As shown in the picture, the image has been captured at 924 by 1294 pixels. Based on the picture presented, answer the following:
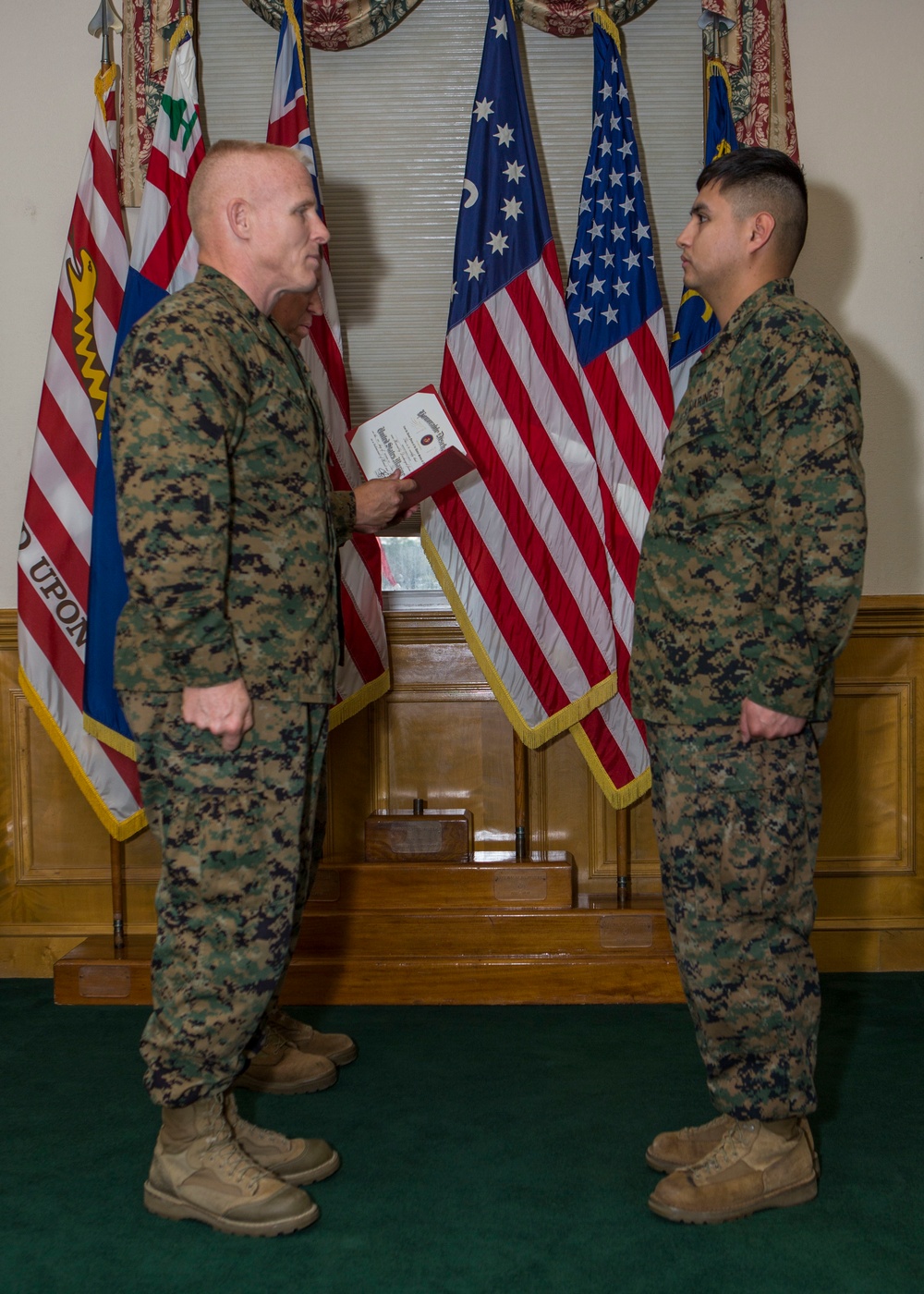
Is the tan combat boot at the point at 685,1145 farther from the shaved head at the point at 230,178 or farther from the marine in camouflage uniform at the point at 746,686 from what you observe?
the shaved head at the point at 230,178

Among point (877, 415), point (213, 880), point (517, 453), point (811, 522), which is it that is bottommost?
point (213, 880)

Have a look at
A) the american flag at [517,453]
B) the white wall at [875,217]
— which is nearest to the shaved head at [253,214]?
the american flag at [517,453]

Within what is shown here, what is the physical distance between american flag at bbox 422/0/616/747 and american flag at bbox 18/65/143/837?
2.93ft

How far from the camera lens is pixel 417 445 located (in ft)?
7.44

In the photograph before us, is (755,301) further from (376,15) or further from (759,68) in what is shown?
(376,15)

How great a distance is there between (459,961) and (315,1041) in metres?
0.51

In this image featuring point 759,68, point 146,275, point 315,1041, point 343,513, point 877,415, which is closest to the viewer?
point 343,513

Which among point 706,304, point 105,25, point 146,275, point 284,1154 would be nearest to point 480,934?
point 284,1154

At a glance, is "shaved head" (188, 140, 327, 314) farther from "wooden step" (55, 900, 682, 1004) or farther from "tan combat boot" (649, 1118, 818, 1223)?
"wooden step" (55, 900, 682, 1004)

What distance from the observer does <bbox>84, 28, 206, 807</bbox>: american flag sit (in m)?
2.73

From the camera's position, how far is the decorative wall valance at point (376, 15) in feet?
9.80

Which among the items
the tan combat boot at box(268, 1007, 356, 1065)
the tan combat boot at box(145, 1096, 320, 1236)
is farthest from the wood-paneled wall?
the tan combat boot at box(145, 1096, 320, 1236)

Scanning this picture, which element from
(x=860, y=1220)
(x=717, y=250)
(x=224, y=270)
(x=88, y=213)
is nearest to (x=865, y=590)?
(x=717, y=250)

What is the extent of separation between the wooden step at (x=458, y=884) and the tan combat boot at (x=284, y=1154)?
105 centimetres
